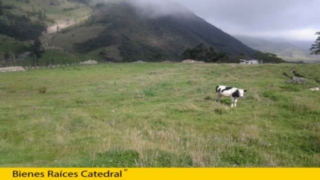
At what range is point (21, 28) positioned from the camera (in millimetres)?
172500

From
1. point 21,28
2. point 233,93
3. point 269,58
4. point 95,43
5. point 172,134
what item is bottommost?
point 172,134

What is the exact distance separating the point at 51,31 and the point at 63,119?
199 meters

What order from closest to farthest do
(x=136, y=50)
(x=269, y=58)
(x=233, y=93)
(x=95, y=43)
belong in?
1. (x=233, y=93)
2. (x=269, y=58)
3. (x=136, y=50)
4. (x=95, y=43)

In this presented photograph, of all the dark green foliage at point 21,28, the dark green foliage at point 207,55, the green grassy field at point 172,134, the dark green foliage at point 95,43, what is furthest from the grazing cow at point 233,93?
the dark green foliage at point 21,28

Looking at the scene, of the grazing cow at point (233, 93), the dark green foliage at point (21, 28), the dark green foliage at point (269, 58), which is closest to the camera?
the grazing cow at point (233, 93)

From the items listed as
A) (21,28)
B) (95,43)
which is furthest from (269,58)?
(21,28)

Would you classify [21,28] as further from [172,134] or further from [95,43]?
[172,134]

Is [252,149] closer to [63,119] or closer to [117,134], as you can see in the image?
[117,134]

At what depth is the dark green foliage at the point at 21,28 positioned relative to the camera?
164375 millimetres

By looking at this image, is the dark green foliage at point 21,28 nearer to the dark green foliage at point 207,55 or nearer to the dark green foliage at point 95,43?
the dark green foliage at point 95,43

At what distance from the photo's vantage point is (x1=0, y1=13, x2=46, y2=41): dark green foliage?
539 ft

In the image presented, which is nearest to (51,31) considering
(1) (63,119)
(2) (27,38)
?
(2) (27,38)
